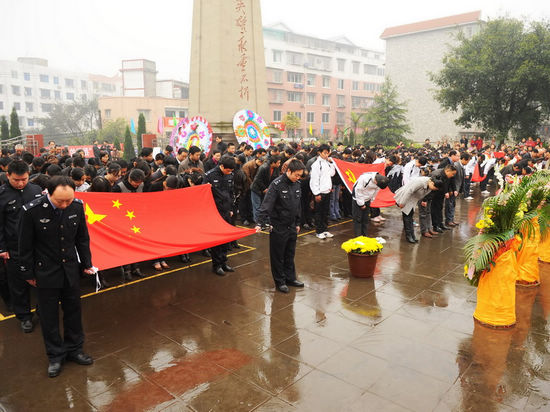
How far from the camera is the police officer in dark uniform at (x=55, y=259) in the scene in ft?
12.0

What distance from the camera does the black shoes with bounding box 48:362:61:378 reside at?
3750mm

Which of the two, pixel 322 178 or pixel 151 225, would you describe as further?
pixel 322 178

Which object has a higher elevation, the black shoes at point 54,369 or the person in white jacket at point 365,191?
the person in white jacket at point 365,191

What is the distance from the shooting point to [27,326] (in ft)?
15.1

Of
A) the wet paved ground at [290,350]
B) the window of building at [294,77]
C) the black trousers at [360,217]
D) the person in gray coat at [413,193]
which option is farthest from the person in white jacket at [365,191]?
the window of building at [294,77]

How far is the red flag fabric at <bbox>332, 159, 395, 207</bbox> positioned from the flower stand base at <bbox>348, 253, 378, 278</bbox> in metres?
3.29

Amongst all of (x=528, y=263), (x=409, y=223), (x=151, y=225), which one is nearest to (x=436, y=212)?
(x=409, y=223)

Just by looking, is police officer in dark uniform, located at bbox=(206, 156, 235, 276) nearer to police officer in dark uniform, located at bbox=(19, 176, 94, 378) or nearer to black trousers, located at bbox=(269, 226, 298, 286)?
black trousers, located at bbox=(269, 226, 298, 286)

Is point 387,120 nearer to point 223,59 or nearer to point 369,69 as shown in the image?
point 223,59

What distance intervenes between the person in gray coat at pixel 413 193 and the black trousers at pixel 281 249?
11.3 ft

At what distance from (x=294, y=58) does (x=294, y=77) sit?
10.5 ft

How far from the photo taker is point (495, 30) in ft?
77.0

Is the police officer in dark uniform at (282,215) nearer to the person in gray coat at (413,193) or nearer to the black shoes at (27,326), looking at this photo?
the black shoes at (27,326)

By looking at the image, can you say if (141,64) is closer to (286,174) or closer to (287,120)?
(287,120)
